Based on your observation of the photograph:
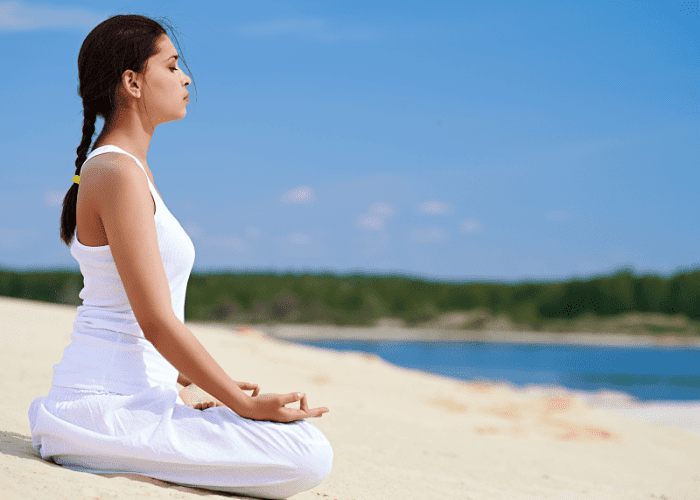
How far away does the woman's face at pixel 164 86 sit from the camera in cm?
205

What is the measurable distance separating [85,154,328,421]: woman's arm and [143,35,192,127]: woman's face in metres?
0.25

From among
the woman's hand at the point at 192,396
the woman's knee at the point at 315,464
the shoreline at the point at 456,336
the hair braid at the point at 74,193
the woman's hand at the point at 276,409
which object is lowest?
the shoreline at the point at 456,336

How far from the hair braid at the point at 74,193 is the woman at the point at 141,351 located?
65mm

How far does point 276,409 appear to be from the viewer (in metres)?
1.91

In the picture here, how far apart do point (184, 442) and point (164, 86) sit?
3.61 feet

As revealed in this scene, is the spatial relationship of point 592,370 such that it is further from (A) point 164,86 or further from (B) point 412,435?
(A) point 164,86

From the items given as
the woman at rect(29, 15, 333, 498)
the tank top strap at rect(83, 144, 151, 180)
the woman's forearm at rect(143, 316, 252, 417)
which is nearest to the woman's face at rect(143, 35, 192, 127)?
the woman at rect(29, 15, 333, 498)

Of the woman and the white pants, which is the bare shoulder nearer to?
the woman

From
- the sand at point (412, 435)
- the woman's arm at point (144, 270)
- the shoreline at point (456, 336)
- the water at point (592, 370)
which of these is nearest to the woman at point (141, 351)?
the woman's arm at point (144, 270)

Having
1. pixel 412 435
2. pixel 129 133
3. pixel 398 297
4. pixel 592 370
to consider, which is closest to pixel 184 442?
pixel 129 133

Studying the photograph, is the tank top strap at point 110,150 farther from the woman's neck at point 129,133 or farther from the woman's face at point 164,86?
the woman's face at point 164,86

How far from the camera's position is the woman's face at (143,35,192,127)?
205cm

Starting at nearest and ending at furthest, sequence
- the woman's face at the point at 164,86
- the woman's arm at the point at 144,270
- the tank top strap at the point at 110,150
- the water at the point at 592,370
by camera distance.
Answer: the woman's arm at the point at 144,270 → the tank top strap at the point at 110,150 → the woman's face at the point at 164,86 → the water at the point at 592,370

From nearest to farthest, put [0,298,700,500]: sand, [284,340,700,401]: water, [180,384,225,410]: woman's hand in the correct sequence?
[180,384,225,410]: woman's hand → [0,298,700,500]: sand → [284,340,700,401]: water
